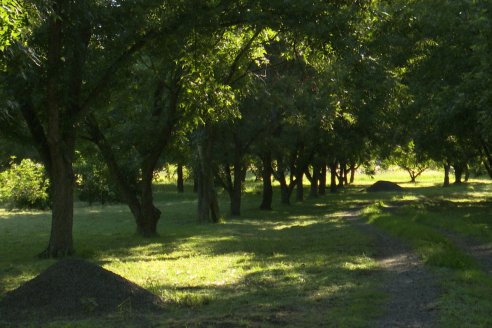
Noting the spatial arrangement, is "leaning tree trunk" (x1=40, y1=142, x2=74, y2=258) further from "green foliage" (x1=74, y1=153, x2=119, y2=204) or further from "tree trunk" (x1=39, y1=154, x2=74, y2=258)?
"green foliage" (x1=74, y1=153, x2=119, y2=204)

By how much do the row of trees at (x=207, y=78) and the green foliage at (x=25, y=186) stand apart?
13863 mm

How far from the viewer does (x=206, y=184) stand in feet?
88.8

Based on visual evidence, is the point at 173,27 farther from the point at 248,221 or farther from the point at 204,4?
the point at 248,221

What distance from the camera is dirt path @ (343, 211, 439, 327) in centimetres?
757

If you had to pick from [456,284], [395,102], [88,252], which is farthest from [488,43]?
[88,252]

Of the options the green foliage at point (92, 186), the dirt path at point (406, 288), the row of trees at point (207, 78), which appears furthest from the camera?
the green foliage at point (92, 186)

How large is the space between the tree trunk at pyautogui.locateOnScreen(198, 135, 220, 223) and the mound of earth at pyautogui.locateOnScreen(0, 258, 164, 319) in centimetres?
1779

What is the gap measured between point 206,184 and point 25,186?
20.7 m

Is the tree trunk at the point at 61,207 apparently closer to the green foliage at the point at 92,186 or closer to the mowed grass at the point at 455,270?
the mowed grass at the point at 455,270

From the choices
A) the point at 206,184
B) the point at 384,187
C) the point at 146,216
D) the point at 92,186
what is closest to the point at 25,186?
the point at 92,186

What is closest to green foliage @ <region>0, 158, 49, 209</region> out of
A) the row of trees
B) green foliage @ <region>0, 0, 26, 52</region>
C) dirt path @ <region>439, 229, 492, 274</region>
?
the row of trees

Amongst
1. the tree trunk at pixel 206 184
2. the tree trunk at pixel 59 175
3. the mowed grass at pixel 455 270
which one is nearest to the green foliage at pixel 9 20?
the mowed grass at pixel 455 270

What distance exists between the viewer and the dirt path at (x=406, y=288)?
7.57m

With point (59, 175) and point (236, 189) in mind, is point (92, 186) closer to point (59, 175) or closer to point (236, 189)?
point (236, 189)
